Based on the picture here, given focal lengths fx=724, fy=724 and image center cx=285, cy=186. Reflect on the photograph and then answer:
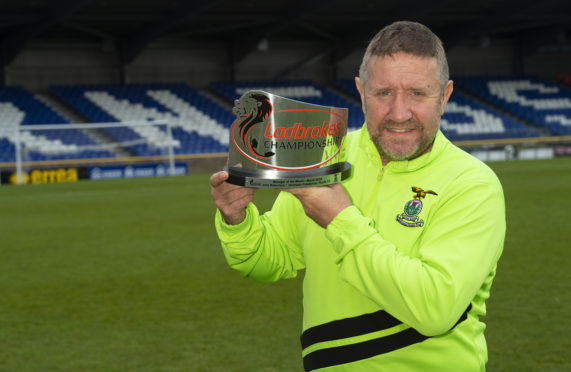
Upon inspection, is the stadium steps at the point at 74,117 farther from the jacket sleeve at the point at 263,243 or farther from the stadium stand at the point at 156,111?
the jacket sleeve at the point at 263,243

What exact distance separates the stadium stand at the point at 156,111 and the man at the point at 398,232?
26846 mm

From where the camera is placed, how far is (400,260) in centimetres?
182

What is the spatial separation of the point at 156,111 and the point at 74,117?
354cm

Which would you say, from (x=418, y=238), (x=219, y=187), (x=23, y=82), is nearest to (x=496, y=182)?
(x=418, y=238)

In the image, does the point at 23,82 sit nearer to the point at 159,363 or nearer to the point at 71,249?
the point at 71,249

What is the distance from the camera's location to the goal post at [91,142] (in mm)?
25594

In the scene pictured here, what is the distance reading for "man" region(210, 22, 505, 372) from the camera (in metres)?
1.84

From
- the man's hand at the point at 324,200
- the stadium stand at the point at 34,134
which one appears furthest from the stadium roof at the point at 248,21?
the man's hand at the point at 324,200

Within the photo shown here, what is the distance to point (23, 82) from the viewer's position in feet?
104

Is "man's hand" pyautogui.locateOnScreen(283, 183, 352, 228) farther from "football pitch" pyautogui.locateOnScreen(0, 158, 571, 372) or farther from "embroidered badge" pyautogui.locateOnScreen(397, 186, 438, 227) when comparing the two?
"football pitch" pyautogui.locateOnScreen(0, 158, 571, 372)

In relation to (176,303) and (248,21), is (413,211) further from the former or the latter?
(248,21)

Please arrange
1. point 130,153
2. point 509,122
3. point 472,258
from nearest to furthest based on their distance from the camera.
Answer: point 472,258 < point 130,153 < point 509,122

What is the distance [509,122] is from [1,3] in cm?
2440

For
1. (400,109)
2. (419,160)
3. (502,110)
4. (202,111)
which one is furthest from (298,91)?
(400,109)
